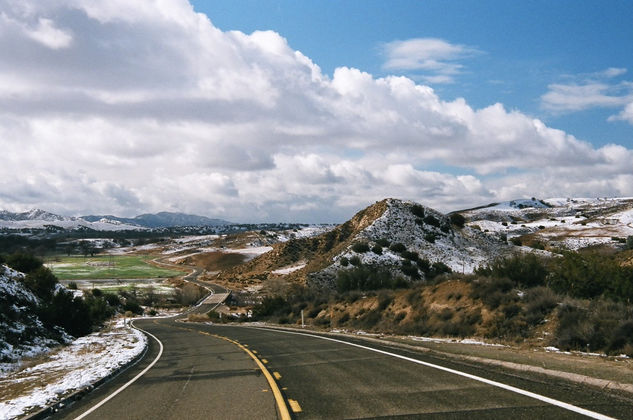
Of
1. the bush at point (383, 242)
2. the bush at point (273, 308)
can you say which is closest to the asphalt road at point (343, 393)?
the bush at point (273, 308)

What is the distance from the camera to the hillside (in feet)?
199

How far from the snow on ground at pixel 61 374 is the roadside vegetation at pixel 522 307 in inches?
537

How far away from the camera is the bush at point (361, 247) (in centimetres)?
6444

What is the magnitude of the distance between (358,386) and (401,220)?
67519 millimetres

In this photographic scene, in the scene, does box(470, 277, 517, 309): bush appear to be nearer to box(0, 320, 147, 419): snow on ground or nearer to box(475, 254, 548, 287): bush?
box(475, 254, 548, 287): bush

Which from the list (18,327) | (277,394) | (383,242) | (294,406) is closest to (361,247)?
(383,242)

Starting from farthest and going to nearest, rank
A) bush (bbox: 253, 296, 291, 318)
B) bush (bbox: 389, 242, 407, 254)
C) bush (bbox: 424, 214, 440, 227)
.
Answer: bush (bbox: 424, 214, 440, 227) < bush (bbox: 389, 242, 407, 254) < bush (bbox: 253, 296, 291, 318)

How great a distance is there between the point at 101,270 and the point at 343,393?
421 feet

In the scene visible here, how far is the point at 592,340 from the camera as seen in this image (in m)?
14.5

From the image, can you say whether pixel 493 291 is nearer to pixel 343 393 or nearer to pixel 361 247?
pixel 343 393

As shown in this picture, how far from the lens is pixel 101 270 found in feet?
411

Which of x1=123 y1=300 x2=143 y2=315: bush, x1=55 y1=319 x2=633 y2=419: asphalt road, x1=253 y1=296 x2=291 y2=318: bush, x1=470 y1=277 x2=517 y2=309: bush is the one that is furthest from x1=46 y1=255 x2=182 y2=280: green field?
x1=55 y1=319 x2=633 y2=419: asphalt road

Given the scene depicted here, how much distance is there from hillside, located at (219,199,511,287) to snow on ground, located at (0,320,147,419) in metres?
35.3

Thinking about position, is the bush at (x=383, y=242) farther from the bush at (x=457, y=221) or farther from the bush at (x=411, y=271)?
the bush at (x=457, y=221)
